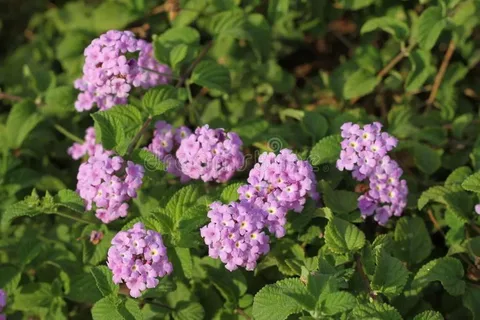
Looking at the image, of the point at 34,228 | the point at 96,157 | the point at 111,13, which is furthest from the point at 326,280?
the point at 111,13

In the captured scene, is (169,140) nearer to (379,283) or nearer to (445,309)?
(379,283)

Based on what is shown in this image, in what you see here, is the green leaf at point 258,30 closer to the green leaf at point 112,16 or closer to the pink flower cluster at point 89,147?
the green leaf at point 112,16

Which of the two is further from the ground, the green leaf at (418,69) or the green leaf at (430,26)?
the green leaf at (430,26)

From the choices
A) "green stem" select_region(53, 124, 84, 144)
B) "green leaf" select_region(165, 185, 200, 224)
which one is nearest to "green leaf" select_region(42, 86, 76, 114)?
"green stem" select_region(53, 124, 84, 144)

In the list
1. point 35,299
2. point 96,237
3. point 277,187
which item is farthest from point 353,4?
point 35,299

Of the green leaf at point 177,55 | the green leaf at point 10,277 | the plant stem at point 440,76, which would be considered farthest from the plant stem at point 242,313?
the plant stem at point 440,76

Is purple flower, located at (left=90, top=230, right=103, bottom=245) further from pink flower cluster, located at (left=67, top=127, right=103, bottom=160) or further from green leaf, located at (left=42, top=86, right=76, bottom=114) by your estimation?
green leaf, located at (left=42, top=86, right=76, bottom=114)

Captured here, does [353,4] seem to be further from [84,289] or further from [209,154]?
[84,289]
